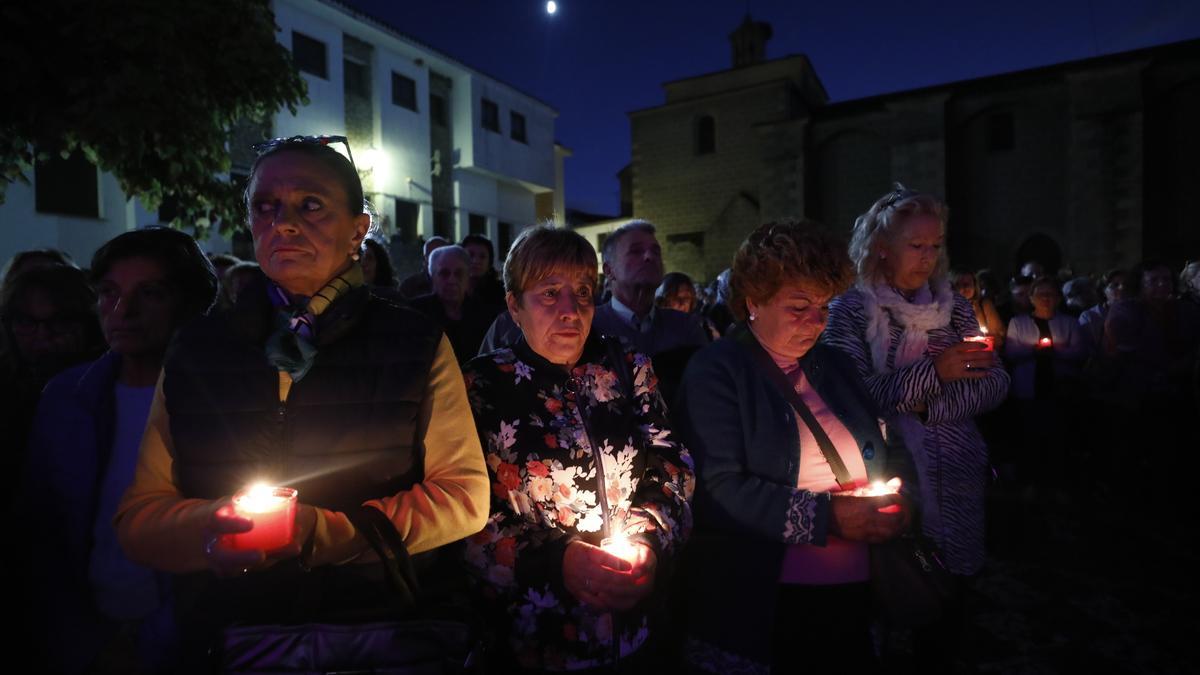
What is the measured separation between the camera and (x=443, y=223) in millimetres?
24328

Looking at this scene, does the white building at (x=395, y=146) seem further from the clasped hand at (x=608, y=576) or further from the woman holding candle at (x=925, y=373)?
the clasped hand at (x=608, y=576)

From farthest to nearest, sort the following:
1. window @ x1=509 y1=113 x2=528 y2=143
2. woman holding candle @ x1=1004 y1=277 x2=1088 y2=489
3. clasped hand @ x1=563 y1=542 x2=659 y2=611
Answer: window @ x1=509 y1=113 x2=528 y2=143 < woman holding candle @ x1=1004 y1=277 x2=1088 y2=489 < clasped hand @ x1=563 y1=542 x2=659 y2=611

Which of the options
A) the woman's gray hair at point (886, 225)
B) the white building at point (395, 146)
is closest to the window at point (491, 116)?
the white building at point (395, 146)

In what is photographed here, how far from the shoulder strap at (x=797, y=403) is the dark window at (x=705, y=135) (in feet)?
100

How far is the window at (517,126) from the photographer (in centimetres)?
2747

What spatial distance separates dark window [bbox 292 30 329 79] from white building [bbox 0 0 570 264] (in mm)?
38

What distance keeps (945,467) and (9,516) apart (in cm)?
358

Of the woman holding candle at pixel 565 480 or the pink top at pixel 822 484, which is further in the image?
the pink top at pixel 822 484

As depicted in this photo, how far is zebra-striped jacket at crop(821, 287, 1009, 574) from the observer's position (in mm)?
2688

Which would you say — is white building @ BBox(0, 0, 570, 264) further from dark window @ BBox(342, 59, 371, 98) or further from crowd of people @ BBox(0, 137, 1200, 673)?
crowd of people @ BBox(0, 137, 1200, 673)

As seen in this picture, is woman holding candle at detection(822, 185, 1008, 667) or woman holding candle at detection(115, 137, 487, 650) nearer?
woman holding candle at detection(115, 137, 487, 650)

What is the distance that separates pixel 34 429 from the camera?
2.18 m

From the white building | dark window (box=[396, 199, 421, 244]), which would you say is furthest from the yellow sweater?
dark window (box=[396, 199, 421, 244])

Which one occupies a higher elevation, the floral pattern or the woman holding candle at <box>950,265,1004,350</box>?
the woman holding candle at <box>950,265,1004,350</box>
